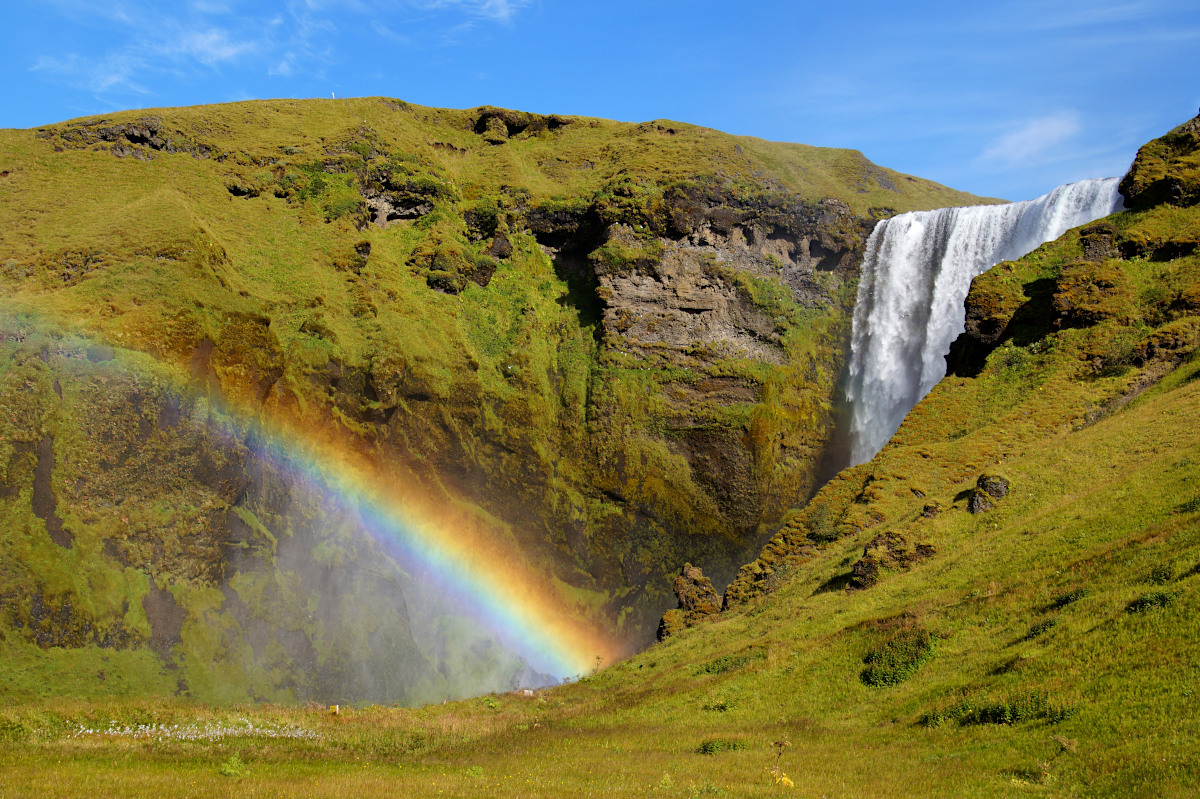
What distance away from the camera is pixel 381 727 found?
21.3 metres

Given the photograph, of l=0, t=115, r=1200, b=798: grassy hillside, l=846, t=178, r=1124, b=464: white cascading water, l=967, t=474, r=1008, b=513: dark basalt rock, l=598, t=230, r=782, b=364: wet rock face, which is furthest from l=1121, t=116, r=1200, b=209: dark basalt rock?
l=598, t=230, r=782, b=364: wet rock face

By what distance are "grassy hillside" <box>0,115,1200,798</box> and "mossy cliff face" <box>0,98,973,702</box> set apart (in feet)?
51.6

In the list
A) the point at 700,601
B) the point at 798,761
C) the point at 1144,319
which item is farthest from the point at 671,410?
the point at 798,761

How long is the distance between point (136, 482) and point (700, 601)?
28.1 m

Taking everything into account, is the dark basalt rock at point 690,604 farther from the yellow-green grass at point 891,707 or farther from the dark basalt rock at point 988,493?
the dark basalt rock at point 988,493

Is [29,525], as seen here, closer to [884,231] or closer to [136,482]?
[136,482]

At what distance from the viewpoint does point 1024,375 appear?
3700 centimetres

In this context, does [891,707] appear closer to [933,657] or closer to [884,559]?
[933,657]

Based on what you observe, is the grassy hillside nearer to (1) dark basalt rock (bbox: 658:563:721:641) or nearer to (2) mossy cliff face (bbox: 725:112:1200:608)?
(2) mossy cliff face (bbox: 725:112:1200:608)

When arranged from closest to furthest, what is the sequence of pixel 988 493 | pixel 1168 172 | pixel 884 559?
pixel 884 559 < pixel 988 493 < pixel 1168 172

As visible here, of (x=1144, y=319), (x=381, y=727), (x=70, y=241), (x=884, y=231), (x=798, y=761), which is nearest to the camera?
(x=798, y=761)

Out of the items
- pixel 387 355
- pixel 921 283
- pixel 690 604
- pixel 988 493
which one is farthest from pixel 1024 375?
pixel 387 355

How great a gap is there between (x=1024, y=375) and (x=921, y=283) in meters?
24.1

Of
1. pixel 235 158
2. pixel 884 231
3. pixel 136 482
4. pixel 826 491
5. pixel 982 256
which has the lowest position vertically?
pixel 826 491
